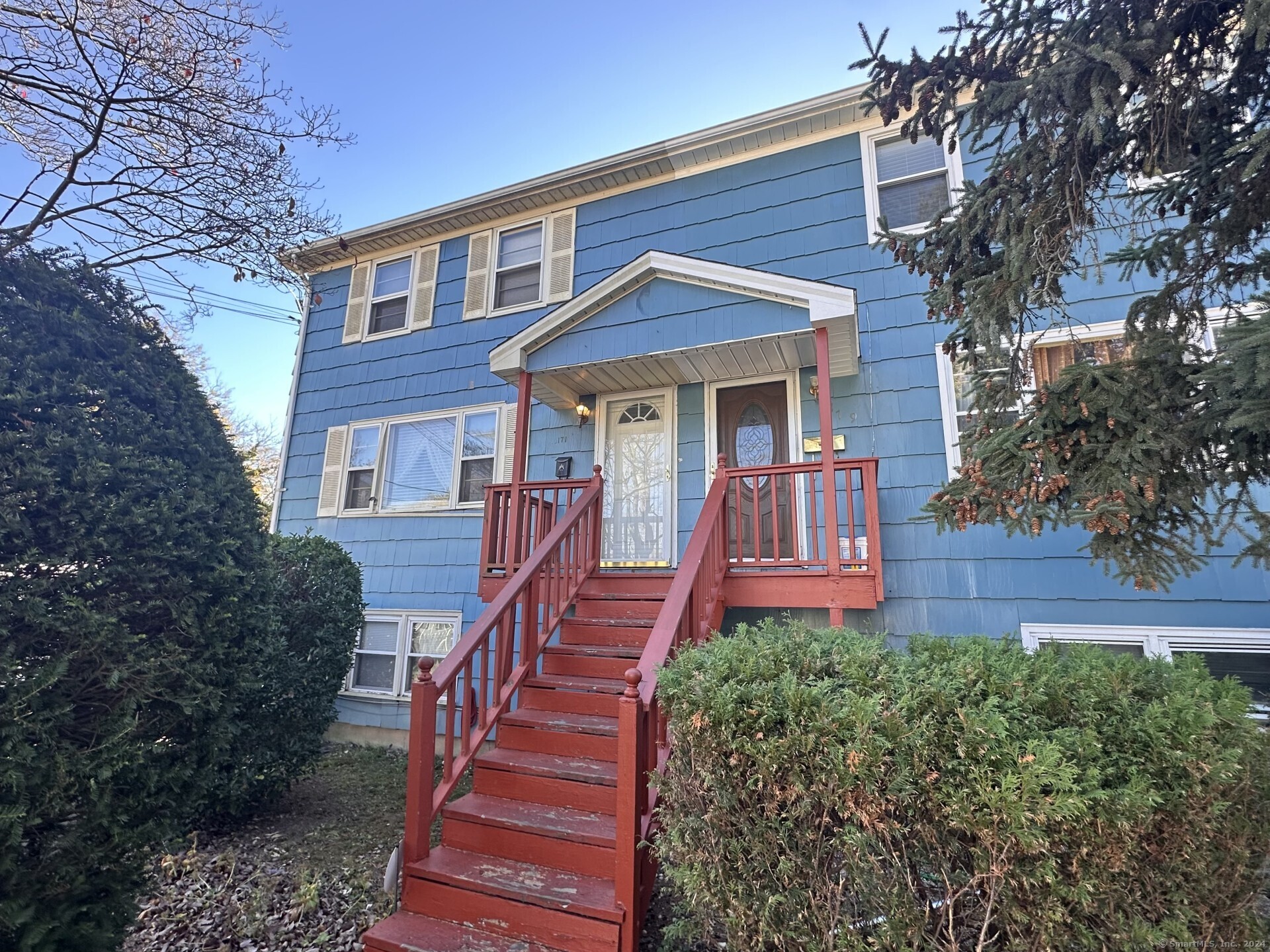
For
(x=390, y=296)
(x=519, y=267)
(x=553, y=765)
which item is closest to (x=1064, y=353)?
(x=553, y=765)

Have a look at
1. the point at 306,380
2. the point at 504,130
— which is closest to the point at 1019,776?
the point at 306,380

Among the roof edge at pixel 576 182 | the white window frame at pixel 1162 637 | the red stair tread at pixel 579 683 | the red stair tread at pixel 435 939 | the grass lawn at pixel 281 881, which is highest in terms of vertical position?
the roof edge at pixel 576 182

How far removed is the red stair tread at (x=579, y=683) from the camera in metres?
4.06

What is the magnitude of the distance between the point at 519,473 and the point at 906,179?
4.92 metres

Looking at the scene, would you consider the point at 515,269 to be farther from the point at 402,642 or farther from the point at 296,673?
the point at 296,673

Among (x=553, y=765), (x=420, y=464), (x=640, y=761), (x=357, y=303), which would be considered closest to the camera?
(x=640, y=761)

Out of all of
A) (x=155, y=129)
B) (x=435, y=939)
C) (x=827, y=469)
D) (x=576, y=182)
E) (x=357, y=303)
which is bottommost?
(x=435, y=939)

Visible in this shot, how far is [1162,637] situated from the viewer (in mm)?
4707

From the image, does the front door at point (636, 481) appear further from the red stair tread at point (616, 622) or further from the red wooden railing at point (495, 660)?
the red stair tread at point (616, 622)

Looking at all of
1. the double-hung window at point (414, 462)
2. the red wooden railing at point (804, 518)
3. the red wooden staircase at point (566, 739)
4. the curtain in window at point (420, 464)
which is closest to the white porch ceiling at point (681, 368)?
the red wooden railing at point (804, 518)

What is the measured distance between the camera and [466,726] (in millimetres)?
3664

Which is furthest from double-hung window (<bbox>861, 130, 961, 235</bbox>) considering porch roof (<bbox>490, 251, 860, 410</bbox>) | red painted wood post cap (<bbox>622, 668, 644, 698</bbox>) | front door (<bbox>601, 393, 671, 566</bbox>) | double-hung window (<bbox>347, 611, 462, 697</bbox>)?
double-hung window (<bbox>347, 611, 462, 697</bbox>)

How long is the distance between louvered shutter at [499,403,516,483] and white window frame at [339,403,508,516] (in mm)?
18

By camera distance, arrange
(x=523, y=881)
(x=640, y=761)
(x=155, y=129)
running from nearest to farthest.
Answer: (x=640, y=761), (x=523, y=881), (x=155, y=129)
